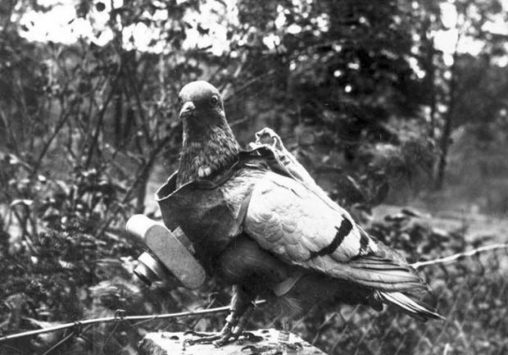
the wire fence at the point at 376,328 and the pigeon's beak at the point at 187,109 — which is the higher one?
the pigeon's beak at the point at 187,109

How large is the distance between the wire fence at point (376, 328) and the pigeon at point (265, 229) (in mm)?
461

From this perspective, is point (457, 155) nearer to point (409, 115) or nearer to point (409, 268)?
point (409, 115)

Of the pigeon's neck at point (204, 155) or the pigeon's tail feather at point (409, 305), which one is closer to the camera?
the pigeon's neck at point (204, 155)

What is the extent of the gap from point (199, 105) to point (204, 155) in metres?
0.14

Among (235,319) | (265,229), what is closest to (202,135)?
(265,229)

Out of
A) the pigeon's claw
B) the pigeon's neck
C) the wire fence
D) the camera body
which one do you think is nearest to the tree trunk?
the wire fence

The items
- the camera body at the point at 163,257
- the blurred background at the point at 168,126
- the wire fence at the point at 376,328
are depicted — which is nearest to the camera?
the camera body at the point at 163,257

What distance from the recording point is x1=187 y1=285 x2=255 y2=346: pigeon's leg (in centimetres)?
208

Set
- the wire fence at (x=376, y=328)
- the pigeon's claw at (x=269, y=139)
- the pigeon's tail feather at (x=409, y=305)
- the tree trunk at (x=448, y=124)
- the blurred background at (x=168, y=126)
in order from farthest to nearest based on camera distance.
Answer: the tree trunk at (x=448, y=124), the blurred background at (x=168, y=126), the wire fence at (x=376, y=328), the pigeon's claw at (x=269, y=139), the pigeon's tail feather at (x=409, y=305)

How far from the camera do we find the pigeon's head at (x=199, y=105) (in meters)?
1.89

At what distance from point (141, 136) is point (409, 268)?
7.45 feet

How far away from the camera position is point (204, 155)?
192cm

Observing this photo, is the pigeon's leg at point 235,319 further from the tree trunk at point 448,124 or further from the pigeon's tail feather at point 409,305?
the tree trunk at point 448,124

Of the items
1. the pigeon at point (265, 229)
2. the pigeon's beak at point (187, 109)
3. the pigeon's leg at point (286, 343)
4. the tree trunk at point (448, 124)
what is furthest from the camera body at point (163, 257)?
the tree trunk at point (448, 124)
